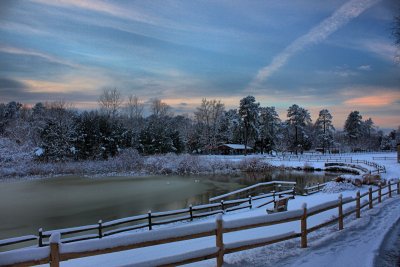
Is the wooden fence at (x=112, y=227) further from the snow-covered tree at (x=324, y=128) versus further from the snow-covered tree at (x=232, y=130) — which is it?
the snow-covered tree at (x=324, y=128)

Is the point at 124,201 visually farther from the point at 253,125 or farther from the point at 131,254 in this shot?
the point at 253,125

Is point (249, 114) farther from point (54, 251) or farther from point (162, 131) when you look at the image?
point (54, 251)

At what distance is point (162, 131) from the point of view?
76.1m

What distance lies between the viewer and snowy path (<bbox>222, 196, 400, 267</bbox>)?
7105mm

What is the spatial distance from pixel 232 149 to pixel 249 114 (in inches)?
428

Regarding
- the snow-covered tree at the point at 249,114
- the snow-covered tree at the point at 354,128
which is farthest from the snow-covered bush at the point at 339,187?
the snow-covered tree at the point at 354,128

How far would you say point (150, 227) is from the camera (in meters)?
15.7

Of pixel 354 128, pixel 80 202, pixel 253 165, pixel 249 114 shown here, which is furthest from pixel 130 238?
pixel 354 128

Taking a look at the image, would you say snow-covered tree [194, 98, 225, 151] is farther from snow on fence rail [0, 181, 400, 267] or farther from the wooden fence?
snow on fence rail [0, 181, 400, 267]

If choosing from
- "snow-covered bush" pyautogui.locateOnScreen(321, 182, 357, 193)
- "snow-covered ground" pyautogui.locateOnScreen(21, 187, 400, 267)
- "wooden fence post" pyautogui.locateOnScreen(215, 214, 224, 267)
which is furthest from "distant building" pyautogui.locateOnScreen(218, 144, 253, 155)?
"wooden fence post" pyautogui.locateOnScreen(215, 214, 224, 267)

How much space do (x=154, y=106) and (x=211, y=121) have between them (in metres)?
19.4

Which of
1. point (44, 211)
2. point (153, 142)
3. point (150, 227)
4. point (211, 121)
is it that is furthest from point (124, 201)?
point (211, 121)

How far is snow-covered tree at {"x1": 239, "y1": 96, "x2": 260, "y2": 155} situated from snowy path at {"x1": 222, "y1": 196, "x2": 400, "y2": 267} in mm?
73635

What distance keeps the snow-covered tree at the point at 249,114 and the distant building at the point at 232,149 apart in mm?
3732
